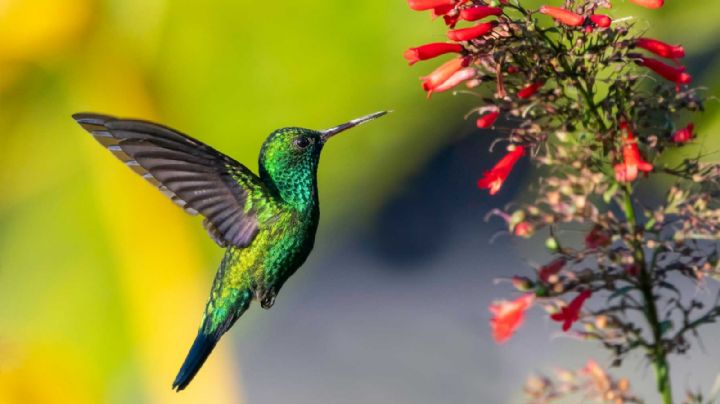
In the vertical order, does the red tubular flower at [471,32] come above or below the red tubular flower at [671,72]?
above

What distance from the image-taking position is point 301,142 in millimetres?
2234

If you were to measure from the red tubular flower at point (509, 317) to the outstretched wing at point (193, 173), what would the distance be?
2.08 feet

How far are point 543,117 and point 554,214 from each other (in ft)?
0.55

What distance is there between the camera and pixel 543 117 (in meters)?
1.77

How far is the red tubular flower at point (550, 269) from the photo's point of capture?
5.77ft

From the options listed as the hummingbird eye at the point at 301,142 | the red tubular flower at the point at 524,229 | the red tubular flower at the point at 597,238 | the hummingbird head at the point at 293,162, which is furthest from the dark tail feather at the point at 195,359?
the red tubular flower at the point at 597,238

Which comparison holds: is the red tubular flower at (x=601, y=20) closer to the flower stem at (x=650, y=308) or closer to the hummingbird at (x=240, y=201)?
the flower stem at (x=650, y=308)

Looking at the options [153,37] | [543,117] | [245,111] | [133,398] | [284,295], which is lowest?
[133,398]

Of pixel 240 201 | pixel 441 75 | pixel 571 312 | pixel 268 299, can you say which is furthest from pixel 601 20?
pixel 268 299

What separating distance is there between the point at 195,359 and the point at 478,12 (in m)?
1.00

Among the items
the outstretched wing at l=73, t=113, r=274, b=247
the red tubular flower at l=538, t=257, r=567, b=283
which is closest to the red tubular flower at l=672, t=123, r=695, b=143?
the red tubular flower at l=538, t=257, r=567, b=283

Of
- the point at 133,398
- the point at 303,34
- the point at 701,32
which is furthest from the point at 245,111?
the point at 701,32

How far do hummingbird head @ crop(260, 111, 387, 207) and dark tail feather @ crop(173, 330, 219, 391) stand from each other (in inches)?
14.4

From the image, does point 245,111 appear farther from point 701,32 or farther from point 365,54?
point 701,32
